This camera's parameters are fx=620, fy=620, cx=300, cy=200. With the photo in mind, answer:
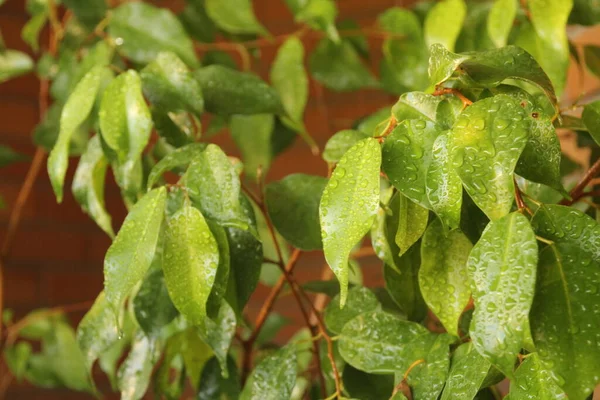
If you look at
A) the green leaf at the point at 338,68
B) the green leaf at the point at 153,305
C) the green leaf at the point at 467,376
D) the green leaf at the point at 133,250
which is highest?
the green leaf at the point at 133,250

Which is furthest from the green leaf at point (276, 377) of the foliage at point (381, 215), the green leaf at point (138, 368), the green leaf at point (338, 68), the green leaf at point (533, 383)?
the green leaf at point (338, 68)

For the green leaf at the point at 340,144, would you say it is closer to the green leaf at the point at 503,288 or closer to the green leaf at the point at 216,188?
the green leaf at the point at 216,188

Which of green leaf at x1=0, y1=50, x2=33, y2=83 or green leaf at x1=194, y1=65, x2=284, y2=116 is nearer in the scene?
green leaf at x1=194, y1=65, x2=284, y2=116

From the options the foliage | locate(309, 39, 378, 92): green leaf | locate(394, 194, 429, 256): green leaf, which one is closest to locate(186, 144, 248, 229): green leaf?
the foliage

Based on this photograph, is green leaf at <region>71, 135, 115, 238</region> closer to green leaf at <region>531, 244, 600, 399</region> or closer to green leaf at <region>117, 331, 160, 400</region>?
green leaf at <region>117, 331, 160, 400</region>

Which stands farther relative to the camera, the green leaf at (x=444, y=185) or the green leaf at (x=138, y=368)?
the green leaf at (x=138, y=368)

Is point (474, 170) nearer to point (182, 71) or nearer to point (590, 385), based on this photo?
point (590, 385)

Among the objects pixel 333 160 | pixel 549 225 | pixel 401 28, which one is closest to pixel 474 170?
pixel 549 225
